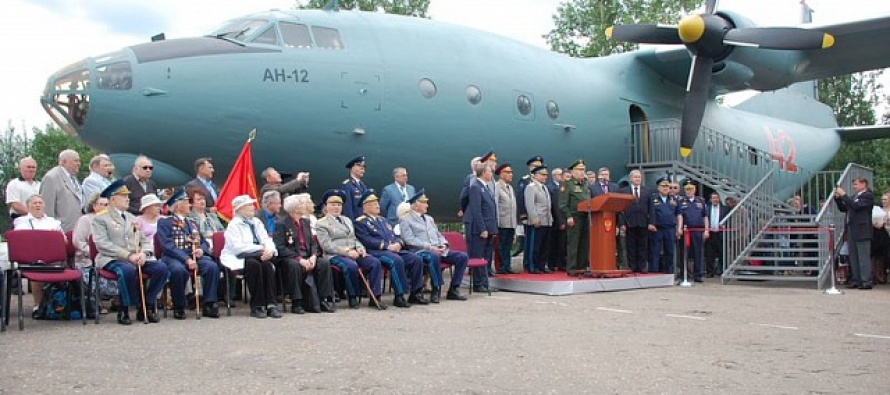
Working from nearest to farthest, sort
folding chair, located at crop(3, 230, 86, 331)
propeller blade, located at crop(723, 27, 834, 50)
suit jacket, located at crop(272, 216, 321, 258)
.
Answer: folding chair, located at crop(3, 230, 86, 331) < suit jacket, located at crop(272, 216, 321, 258) < propeller blade, located at crop(723, 27, 834, 50)

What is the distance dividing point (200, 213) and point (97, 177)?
132 centimetres

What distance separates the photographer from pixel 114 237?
7.16 meters

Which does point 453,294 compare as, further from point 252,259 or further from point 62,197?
point 62,197

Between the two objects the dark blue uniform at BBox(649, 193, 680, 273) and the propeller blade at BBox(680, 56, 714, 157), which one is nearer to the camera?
the dark blue uniform at BBox(649, 193, 680, 273)

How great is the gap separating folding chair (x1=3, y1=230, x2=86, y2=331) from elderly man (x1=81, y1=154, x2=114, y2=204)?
1.49 metres

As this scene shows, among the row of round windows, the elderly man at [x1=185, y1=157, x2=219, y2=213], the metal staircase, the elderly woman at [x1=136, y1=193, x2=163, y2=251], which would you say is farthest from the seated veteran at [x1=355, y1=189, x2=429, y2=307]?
the metal staircase

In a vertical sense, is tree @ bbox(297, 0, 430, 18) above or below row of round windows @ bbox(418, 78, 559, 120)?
above

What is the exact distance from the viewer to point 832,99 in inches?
1624

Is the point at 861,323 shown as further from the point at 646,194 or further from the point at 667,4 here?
the point at 667,4

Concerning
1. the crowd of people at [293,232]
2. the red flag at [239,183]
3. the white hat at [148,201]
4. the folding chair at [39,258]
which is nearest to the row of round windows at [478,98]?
the crowd of people at [293,232]

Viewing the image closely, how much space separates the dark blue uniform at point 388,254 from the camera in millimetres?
8398

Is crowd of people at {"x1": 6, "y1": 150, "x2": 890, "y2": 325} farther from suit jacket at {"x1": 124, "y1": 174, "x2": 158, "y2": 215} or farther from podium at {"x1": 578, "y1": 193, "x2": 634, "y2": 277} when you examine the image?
podium at {"x1": 578, "y1": 193, "x2": 634, "y2": 277}

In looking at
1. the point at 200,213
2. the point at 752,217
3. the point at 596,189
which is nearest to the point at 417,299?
the point at 200,213

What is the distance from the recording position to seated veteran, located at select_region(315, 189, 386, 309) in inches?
323
